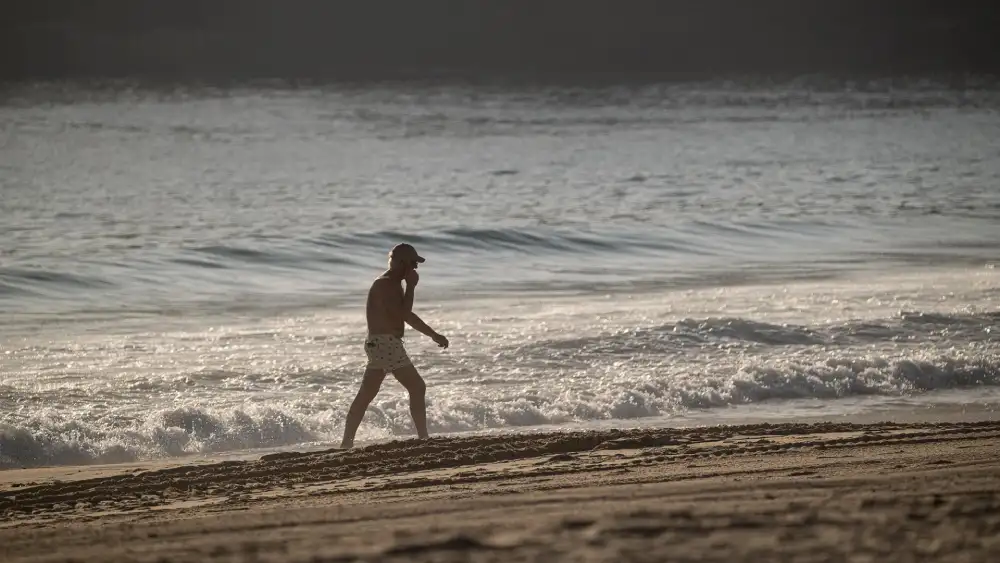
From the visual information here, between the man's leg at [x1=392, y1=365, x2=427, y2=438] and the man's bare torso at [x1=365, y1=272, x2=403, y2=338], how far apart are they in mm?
287

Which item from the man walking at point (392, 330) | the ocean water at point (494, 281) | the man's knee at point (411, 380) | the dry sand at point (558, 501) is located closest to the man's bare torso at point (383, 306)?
the man walking at point (392, 330)

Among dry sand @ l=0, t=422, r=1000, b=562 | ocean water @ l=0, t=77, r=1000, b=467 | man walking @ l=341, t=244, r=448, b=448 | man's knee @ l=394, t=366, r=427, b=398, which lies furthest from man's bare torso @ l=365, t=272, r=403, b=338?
ocean water @ l=0, t=77, r=1000, b=467

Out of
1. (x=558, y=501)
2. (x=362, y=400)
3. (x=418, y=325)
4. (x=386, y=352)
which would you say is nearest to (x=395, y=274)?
(x=418, y=325)

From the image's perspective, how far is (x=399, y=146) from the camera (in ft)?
147

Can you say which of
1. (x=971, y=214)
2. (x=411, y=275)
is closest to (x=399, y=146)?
(x=971, y=214)

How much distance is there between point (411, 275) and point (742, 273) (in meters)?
10.7

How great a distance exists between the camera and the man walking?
8469mm

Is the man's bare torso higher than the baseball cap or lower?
lower

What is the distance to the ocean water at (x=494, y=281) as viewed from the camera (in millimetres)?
10266

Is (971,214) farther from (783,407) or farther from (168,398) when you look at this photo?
(168,398)

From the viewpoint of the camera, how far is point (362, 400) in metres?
8.66

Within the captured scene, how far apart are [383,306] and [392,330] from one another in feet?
0.58

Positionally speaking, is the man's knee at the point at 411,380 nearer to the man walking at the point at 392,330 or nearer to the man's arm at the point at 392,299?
the man walking at the point at 392,330

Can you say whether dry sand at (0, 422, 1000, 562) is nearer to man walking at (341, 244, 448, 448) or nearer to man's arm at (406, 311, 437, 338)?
man walking at (341, 244, 448, 448)
